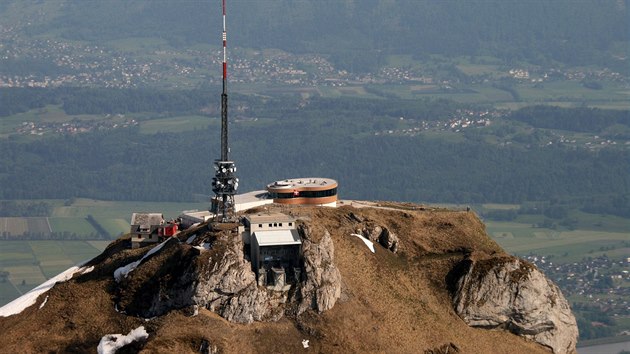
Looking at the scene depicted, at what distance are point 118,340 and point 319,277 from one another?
54.5 feet

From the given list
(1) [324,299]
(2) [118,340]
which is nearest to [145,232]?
(2) [118,340]

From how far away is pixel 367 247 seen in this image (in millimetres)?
134875

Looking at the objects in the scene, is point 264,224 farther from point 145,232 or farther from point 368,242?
point 145,232

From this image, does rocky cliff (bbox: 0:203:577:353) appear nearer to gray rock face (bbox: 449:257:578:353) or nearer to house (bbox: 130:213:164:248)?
gray rock face (bbox: 449:257:578:353)

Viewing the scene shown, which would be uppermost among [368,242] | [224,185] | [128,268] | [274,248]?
[224,185]

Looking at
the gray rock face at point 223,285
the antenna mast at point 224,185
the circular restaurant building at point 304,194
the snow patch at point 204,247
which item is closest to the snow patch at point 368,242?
the gray rock face at point 223,285

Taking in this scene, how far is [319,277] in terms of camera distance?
12444 centimetres

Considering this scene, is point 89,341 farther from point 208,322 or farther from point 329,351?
point 329,351

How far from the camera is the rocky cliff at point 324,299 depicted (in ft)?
396

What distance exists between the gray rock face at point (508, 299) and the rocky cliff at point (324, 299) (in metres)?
0.09

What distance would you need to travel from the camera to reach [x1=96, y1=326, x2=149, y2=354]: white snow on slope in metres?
119

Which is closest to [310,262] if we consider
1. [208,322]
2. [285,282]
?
[285,282]

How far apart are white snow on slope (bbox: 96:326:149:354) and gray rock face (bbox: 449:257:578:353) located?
28.8m

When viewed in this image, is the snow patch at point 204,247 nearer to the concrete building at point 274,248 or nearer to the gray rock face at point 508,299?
the concrete building at point 274,248
